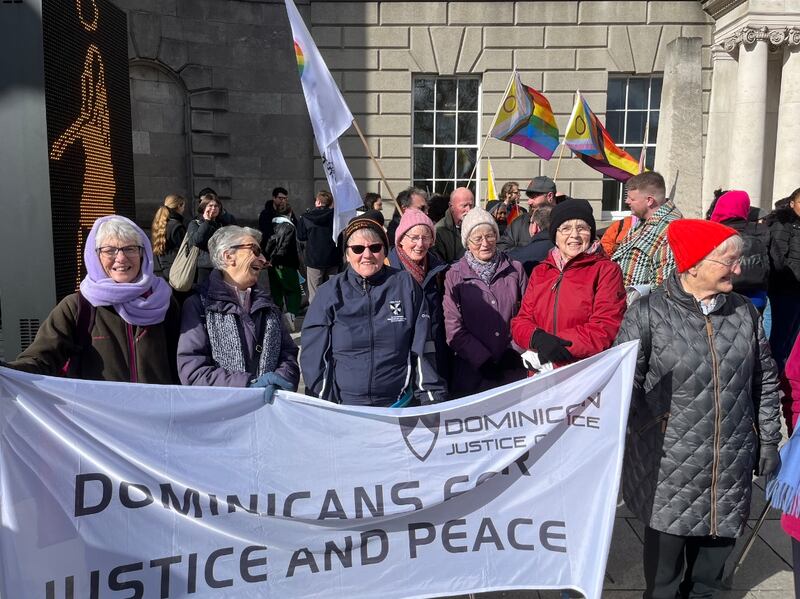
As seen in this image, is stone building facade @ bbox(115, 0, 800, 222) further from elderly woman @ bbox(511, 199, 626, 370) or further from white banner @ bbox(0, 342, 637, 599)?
white banner @ bbox(0, 342, 637, 599)

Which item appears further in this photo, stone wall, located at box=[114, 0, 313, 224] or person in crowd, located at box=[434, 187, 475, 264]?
stone wall, located at box=[114, 0, 313, 224]

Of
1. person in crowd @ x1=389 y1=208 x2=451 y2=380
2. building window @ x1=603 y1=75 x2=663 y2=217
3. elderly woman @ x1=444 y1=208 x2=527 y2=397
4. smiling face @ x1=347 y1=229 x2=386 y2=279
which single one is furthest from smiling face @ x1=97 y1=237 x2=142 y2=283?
building window @ x1=603 y1=75 x2=663 y2=217

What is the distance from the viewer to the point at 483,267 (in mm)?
4141

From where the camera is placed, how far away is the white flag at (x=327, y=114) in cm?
543

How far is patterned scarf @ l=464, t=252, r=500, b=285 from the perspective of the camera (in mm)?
4121

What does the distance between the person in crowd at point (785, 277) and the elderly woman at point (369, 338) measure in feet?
13.9

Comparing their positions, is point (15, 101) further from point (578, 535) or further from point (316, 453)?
point (578, 535)

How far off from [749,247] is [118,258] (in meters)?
4.81

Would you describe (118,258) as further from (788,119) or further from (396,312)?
(788,119)

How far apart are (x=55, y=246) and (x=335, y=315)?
1.80 meters

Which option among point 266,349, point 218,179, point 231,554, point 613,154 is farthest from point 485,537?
point 218,179

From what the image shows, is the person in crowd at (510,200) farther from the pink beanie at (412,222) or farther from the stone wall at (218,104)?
the stone wall at (218,104)

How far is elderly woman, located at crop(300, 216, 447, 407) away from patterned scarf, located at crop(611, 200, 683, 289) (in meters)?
1.92

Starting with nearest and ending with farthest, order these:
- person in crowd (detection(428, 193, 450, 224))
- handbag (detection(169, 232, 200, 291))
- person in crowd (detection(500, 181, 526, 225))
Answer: handbag (detection(169, 232, 200, 291)) → person in crowd (detection(428, 193, 450, 224)) → person in crowd (detection(500, 181, 526, 225))
